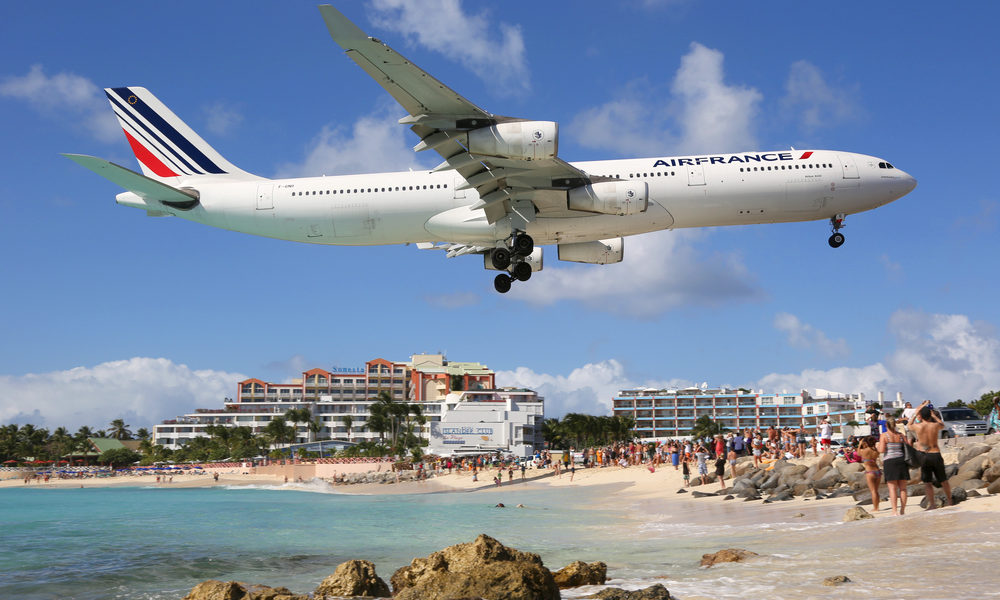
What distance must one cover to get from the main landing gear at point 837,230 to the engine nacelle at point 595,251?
7.79m

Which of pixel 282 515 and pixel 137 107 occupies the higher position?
pixel 137 107

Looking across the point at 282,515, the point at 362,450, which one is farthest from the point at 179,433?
the point at 282,515

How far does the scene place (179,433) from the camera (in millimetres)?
172500

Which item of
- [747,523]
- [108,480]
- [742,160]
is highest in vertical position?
[742,160]

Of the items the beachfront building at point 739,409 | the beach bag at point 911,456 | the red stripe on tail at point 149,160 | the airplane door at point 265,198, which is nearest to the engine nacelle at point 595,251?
the airplane door at point 265,198

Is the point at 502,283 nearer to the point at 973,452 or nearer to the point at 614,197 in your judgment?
the point at 614,197

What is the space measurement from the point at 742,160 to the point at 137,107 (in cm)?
2509

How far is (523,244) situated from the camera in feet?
87.7

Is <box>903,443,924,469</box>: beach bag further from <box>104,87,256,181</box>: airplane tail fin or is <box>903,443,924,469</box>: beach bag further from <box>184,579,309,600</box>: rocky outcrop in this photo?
<box>104,87,256,181</box>: airplane tail fin

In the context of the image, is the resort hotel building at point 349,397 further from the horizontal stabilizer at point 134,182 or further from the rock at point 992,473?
the rock at point 992,473

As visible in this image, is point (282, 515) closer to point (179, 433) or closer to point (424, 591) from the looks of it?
point (424, 591)

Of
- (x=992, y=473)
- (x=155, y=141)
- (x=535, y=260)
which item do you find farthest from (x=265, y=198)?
(x=992, y=473)

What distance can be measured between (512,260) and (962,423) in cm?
2275

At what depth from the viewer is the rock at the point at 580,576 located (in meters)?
12.4
